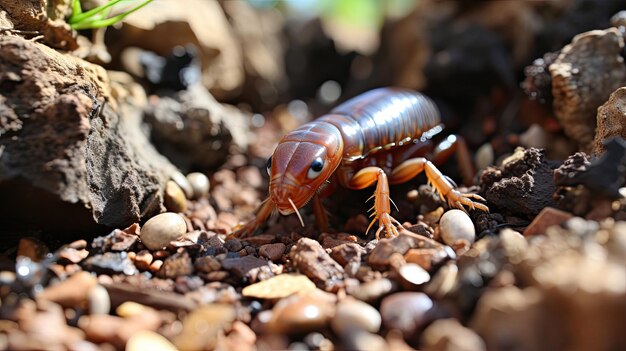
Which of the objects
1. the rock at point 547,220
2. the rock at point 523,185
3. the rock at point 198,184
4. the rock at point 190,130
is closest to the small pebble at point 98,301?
the rock at point 198,184

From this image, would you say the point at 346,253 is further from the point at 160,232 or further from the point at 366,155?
the point at 366,155

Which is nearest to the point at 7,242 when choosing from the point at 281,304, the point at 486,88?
the point at 281,304

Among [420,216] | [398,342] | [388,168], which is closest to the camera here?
[398,342]

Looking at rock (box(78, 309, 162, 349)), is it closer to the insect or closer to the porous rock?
the insect

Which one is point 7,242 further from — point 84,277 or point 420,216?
point 420,216

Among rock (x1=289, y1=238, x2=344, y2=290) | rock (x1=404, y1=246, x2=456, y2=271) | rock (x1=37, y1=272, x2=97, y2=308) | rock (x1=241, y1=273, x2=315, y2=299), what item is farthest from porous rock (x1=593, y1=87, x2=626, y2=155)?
rock (x1=37, y1=272, x2=97, y2=308)

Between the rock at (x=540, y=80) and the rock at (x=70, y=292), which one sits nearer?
the rock at (x=70, y=292)

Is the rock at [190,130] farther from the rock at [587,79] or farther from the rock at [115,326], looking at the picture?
the rock at [587,79]
